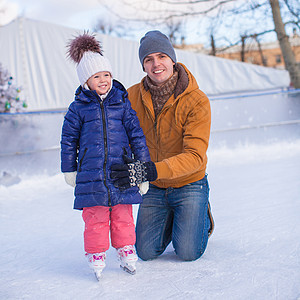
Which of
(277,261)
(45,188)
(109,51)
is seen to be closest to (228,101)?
(109,51)

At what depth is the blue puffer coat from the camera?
1.69 meters

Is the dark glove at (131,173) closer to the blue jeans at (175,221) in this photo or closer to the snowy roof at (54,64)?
the blue jeans at (175,221)

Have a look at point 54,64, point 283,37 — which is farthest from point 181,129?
point 283,37

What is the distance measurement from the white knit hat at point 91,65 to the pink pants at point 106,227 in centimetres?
60

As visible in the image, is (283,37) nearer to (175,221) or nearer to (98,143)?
(175,221)

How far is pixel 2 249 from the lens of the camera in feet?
7.58

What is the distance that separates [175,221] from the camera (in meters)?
2.07

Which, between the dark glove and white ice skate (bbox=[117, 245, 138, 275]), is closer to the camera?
the dark glove

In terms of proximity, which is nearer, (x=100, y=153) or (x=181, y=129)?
(x=100, y=153)

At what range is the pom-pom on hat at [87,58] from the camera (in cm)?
179

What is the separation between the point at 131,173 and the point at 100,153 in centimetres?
17

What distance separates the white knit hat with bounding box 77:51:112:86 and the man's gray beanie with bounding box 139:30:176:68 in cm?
27

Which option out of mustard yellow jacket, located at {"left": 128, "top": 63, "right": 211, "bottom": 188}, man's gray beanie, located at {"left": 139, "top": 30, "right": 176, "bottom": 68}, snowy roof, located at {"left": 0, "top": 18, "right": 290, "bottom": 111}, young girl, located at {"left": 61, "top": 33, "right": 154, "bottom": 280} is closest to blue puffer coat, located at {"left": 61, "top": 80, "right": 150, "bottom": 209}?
young girl, located at {"left": 61, "top": 33, "right": 154, "bottom": 280}

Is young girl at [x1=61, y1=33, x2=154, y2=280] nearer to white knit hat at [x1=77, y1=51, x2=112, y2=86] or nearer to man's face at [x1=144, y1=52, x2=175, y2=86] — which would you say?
white knit hat at [x1=77, y1=51, x2=112, y2=86]
